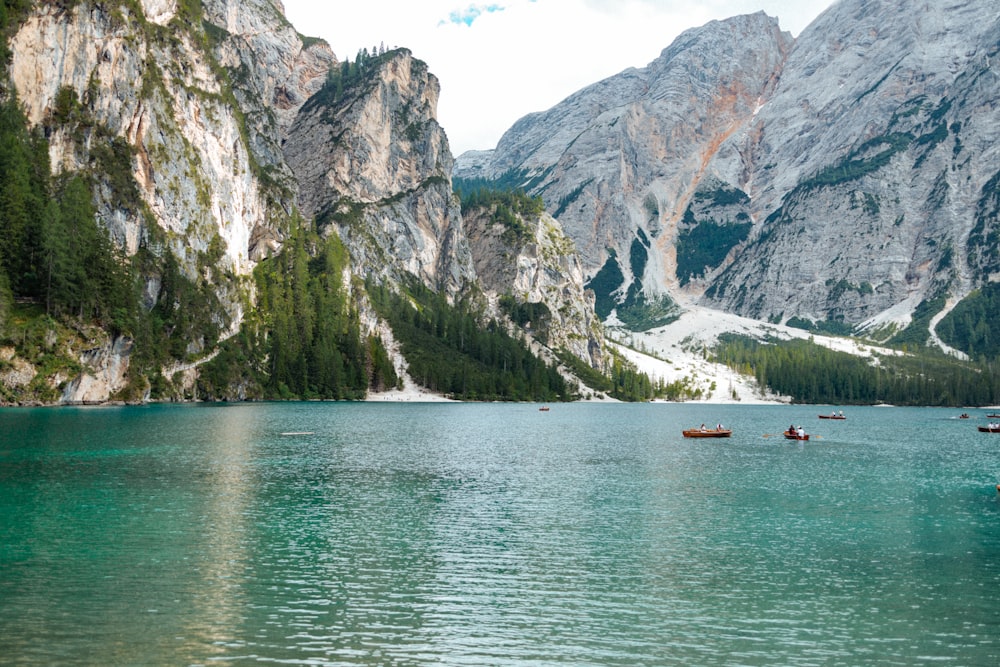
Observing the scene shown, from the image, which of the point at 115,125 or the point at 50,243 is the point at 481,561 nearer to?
the point at 50,243

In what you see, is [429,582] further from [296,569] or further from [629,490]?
[629,490]

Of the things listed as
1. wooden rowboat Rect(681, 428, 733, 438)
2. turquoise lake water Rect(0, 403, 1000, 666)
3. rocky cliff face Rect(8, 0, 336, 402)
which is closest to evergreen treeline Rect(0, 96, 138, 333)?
rocky cliff face Rect(8, 0, 336, 402)

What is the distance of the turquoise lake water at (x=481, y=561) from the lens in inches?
980

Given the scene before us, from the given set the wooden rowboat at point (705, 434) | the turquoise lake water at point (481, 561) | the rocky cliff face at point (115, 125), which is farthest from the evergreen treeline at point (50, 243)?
the wooden rowboat at point (705, 434)

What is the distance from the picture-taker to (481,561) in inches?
1438

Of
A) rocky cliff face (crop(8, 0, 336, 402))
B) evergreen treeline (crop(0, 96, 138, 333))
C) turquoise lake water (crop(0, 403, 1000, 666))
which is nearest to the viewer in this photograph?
turquoise lake water (crop(0, 403, 1000, 666))

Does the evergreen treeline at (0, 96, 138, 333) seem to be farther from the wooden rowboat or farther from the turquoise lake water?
the wooden rowboat

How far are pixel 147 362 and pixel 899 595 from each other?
158 m

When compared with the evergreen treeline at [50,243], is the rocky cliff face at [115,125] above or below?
above

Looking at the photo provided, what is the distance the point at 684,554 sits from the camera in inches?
1531

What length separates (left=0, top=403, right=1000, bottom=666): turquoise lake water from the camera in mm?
24891

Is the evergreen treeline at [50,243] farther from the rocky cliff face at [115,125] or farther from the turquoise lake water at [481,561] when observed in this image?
the turquoise lake water at [481,561]

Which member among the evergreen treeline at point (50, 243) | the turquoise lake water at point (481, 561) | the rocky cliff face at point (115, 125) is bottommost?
the turquoise lake water at point (481, 561)

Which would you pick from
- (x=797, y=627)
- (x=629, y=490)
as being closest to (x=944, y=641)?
(x=797, y=627)
